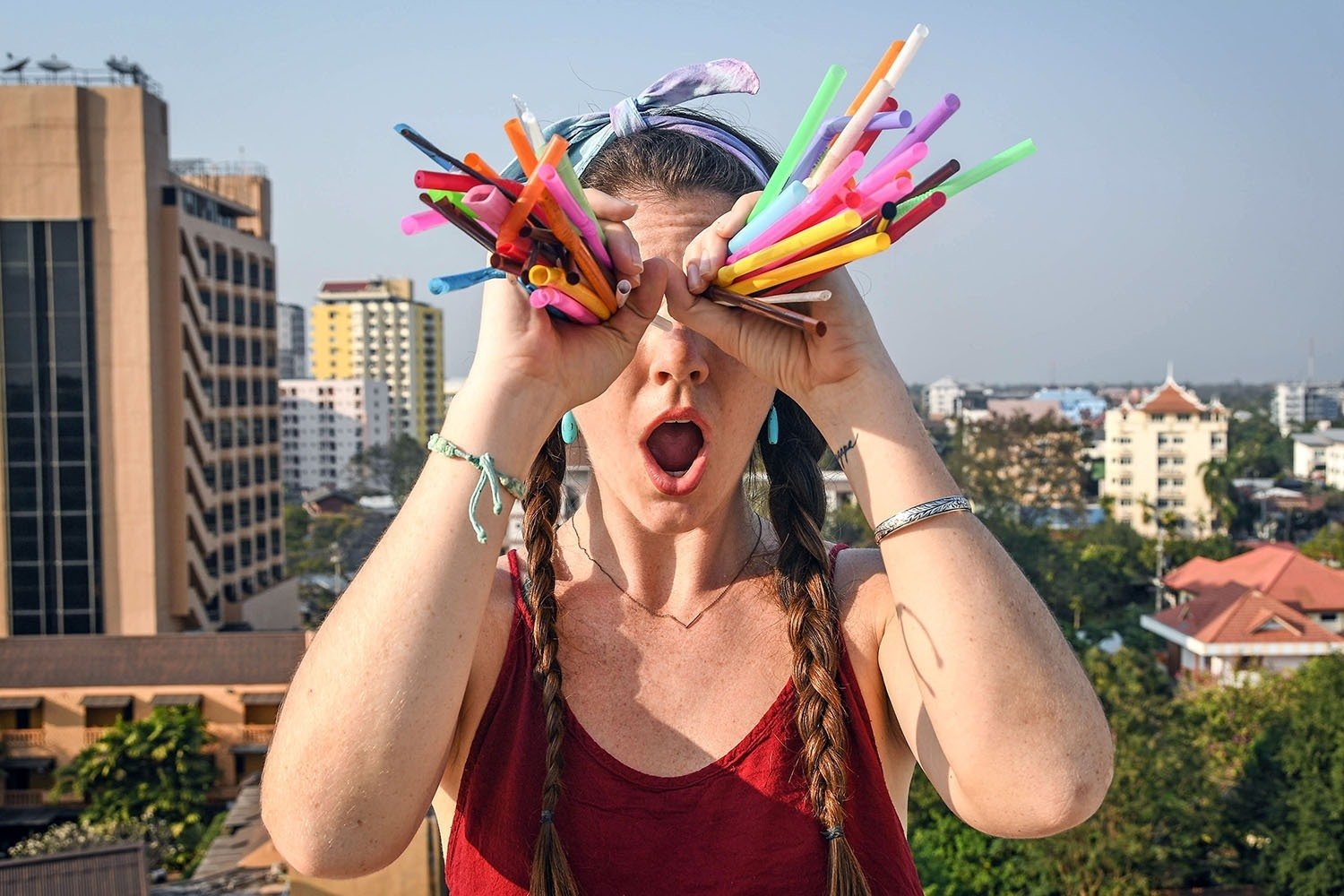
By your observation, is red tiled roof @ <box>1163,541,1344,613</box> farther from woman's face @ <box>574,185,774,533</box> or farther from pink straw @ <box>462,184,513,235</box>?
pink straw @ <box>462,184,513,235</box>

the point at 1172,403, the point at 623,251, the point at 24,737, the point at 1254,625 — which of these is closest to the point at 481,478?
the point at 623,251

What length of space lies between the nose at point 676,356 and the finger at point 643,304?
5 centimetres

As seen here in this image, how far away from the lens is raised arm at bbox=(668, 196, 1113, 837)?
56.1 inches

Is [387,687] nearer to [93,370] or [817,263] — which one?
[817,263]

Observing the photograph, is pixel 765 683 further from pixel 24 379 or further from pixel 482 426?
pixel 24 379

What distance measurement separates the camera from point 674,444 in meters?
1.63

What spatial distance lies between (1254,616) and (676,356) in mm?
26096

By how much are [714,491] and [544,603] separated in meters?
0.30

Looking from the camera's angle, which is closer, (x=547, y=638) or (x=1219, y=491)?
(x=547, y=638)

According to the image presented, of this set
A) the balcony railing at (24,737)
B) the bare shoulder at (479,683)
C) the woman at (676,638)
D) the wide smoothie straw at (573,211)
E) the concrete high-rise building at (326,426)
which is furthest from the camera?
the concrete high-rise building at (326,426)

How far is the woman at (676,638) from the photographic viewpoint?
1.41 metres

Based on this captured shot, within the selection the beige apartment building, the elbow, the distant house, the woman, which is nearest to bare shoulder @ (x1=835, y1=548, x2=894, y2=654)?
the woman

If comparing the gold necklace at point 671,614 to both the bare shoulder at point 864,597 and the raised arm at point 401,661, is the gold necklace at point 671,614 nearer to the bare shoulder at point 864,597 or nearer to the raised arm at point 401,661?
the bare shoulder at point 864,597

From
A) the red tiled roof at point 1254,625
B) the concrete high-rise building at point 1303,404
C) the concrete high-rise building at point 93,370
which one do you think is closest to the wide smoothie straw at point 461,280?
the concrete high-rise building at point 93,370
